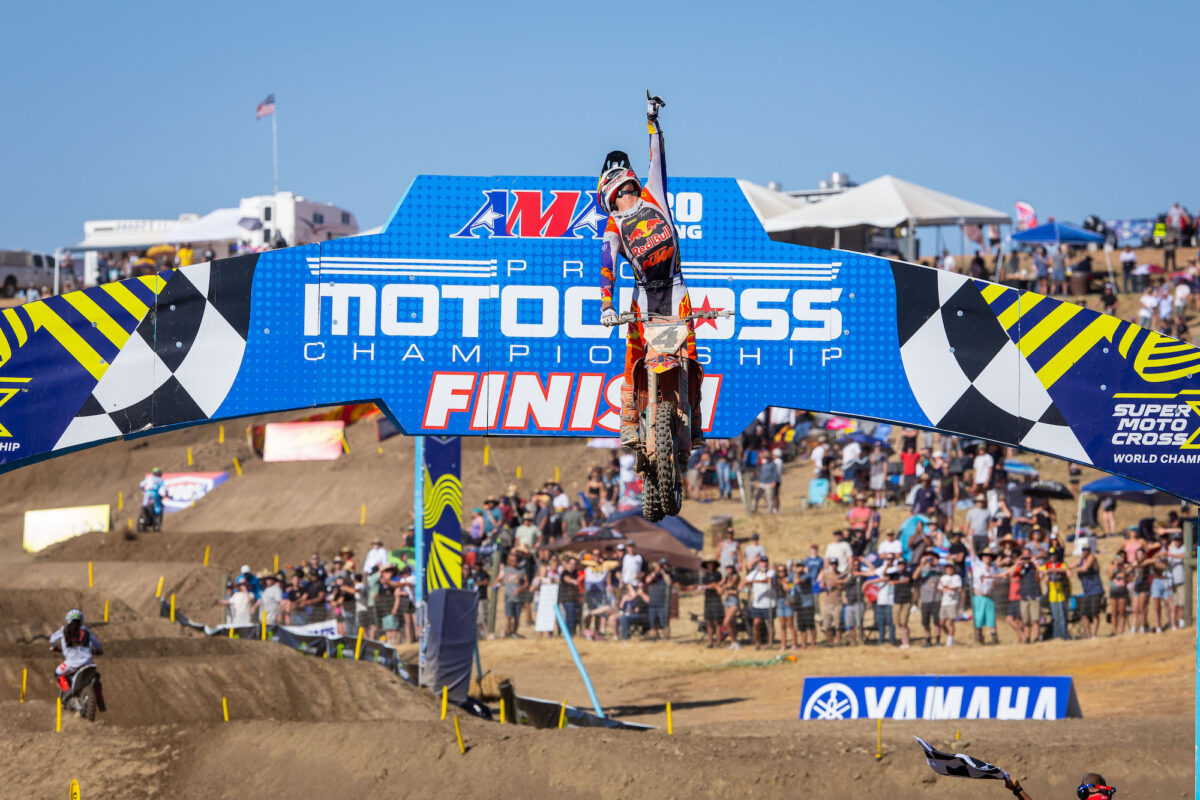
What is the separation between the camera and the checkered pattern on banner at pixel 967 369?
39.5 ft

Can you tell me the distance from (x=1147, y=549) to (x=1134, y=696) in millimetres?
2886

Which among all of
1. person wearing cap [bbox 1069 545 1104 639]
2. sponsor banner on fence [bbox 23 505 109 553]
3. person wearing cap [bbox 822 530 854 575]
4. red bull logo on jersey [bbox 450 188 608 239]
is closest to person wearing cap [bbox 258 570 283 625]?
person wearing cap [bbox 822 530 854 575]

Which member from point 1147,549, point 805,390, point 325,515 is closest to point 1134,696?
point 1147,549

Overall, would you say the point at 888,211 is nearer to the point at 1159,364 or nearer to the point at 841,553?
the point at 841,553

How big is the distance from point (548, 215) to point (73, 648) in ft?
27.9

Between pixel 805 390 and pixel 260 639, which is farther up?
pixel 805 390

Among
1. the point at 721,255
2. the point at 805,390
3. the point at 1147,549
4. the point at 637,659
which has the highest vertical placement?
the point at 721,255

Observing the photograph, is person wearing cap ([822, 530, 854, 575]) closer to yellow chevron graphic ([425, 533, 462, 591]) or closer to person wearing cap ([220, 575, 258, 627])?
yellow chevron graphic ([425, 533, 462, 591])

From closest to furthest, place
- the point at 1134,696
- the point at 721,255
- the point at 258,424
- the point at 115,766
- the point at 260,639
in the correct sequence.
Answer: the point at 721,255 → the point at 115,766 → the point at 1134,696 → the point at 260,639 → the point at 258,424

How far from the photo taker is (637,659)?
24.2 metres

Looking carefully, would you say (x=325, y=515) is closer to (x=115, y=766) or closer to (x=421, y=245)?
(x=115, y=766)

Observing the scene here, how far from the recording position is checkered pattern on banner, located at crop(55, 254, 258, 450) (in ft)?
40.2

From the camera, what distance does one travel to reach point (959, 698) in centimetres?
1747

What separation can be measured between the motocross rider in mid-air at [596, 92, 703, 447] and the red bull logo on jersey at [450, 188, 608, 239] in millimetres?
1909
